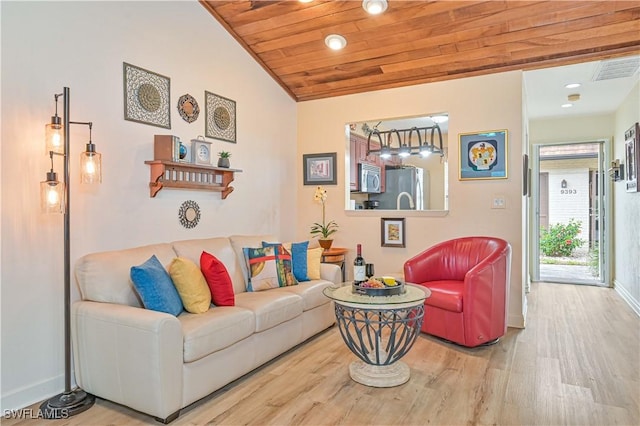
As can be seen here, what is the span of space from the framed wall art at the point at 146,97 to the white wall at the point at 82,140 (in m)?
0.05

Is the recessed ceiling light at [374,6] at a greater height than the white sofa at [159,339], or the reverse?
the recessed ceiling light at [374,6]

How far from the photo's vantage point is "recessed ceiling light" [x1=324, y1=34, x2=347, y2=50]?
362 cm

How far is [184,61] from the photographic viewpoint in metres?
3.36

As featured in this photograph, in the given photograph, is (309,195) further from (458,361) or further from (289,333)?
(458,361)

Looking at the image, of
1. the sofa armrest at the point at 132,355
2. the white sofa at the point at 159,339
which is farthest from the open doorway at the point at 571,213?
the sofa armrest at the point at 132,355

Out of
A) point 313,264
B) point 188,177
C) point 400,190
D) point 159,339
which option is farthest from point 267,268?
point 400,190

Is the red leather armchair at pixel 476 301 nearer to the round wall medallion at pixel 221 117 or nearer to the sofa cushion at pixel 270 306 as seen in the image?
the sofa cushion at pixel 270 306

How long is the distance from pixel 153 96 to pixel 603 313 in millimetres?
4830

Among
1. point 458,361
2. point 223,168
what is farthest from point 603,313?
point 223,168

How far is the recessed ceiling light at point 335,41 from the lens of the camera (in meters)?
3.62

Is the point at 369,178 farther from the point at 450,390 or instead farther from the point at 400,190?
the point at 450,390

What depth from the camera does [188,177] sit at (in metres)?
3.29

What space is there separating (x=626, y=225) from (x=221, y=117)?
4827 mm

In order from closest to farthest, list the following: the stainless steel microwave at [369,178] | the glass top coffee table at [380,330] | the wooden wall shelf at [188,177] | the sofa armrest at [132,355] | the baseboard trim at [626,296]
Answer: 1. the sofa armrest at [132,355]
2. the glass top coffee table at [380,330]
3. the wooden wall shelf at [188,177]
4. the baseboard trim at [626,296]
5. the stainless steel microwave at [369,178]
